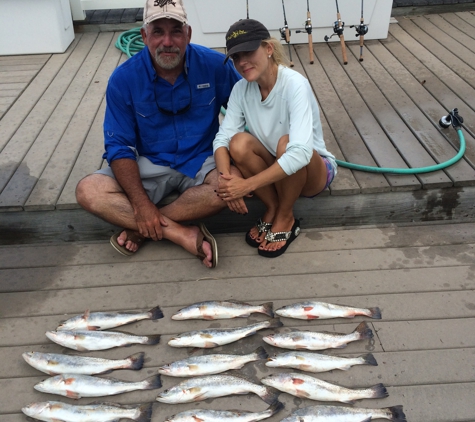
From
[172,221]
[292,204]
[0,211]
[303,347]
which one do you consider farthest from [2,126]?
[303,347]

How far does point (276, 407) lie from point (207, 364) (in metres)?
0.38

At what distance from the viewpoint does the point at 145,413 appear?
6.19ft

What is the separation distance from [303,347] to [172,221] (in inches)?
44.9

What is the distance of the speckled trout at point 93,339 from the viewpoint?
220 centimetres

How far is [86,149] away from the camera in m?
3.40

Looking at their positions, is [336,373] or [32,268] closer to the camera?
[336,373]

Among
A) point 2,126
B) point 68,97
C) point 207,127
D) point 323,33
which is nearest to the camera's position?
point 207,127

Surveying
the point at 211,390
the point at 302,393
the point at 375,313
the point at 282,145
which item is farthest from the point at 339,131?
the point at 211,390

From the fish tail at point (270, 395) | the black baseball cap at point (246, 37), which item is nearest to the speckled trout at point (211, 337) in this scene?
the fish tail at point (270, 395)

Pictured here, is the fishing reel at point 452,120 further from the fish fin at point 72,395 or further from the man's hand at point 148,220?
the fish fin at point 72,395

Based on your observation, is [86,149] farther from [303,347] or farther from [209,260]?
[303,347]

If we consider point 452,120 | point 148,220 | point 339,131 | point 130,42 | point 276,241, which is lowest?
point 276,241

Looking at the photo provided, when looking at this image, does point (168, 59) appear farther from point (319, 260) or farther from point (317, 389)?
point (317, 389)

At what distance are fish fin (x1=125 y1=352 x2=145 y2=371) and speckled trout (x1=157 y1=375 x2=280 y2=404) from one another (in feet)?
0.71
